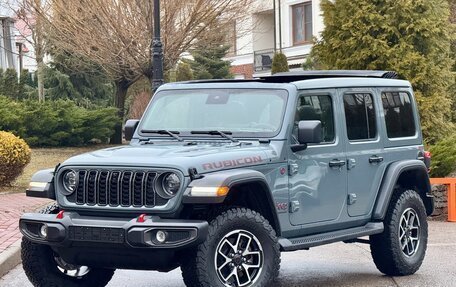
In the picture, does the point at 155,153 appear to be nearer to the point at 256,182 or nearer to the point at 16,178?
the point at 256,182

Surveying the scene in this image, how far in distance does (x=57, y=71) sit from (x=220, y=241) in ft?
114

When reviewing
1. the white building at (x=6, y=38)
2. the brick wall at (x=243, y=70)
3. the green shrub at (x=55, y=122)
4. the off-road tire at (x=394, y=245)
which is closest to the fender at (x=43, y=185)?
the off-road tire at (x=394, y=245)

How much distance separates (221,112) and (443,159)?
7.93m

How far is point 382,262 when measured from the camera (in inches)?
372

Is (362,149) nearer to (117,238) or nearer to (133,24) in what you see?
(117,238)

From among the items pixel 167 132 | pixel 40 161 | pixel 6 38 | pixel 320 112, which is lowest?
pixel 40 161

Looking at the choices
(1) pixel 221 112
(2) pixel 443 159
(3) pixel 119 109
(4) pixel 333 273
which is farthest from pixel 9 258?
(3) pixel 119 109

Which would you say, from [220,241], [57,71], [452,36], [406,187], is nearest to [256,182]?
[220,241]

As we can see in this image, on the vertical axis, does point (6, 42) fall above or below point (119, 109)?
above

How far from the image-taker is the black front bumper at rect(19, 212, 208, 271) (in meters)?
7.12

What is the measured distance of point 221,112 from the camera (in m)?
8.69

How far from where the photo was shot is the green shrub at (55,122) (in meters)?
25.9

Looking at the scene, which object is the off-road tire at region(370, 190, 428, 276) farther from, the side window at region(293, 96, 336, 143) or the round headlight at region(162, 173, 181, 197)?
the round headlight at region(162, 173, 181, 197)

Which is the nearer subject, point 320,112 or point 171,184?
point 171,184
